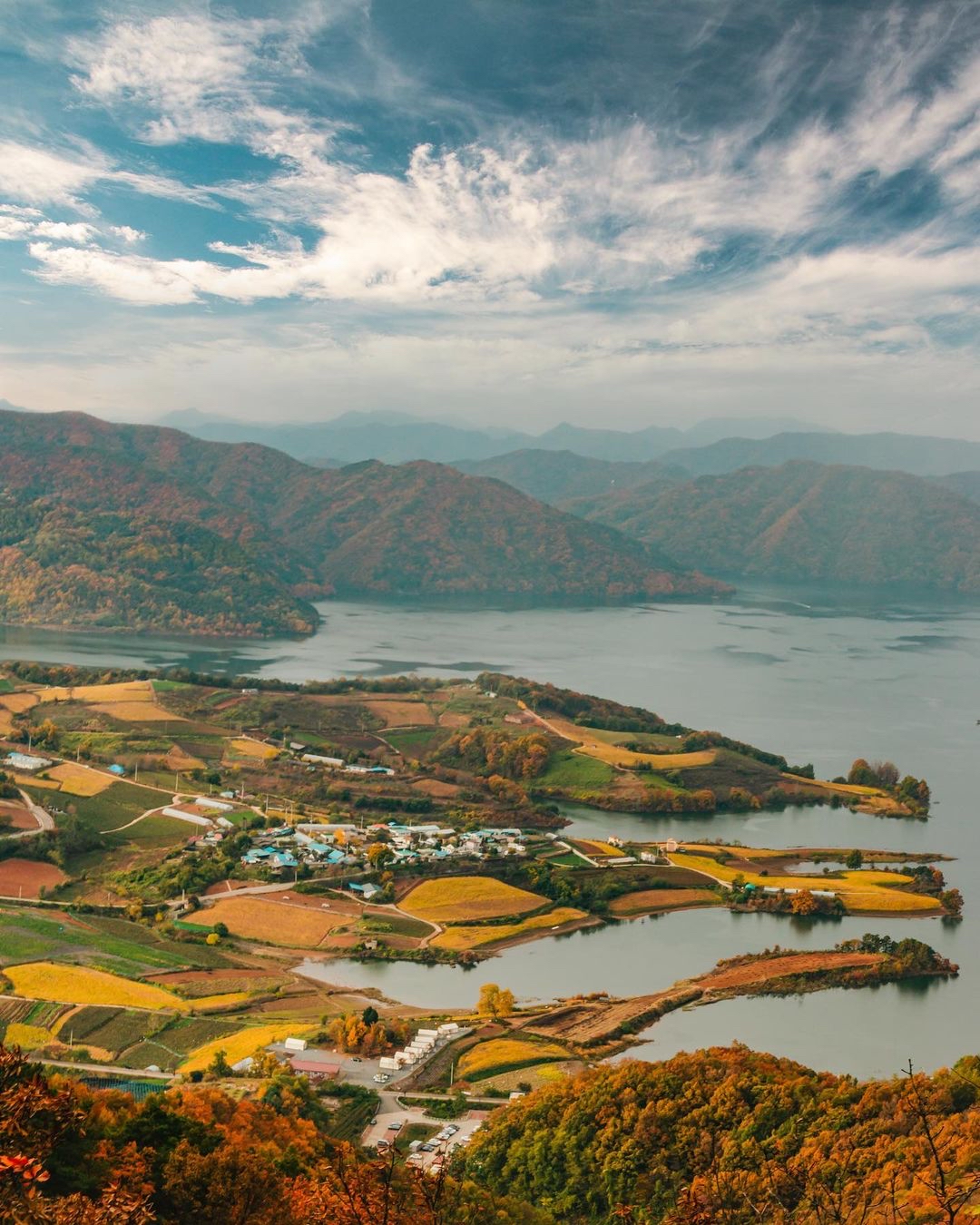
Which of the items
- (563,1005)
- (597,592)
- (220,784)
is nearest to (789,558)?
(597,592)

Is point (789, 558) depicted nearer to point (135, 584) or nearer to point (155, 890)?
point (135, 584)

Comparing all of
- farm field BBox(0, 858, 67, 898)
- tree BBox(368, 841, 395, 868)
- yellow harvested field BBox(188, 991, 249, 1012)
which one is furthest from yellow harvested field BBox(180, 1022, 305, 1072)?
farm field BBox(0, 858, 67, 898)

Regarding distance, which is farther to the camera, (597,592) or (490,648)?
(597,592)

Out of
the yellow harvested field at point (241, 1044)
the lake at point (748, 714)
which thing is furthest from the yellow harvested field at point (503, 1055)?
the yellow harvested field at point (241, 1044)

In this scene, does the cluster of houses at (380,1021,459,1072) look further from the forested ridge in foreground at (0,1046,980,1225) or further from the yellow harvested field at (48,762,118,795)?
the yellow harvested field at (48,762,118,795)

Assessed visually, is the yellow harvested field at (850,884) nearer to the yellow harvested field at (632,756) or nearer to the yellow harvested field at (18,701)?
the yellow harvested field at (632,756)

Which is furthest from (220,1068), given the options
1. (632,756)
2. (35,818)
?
(632,756)
